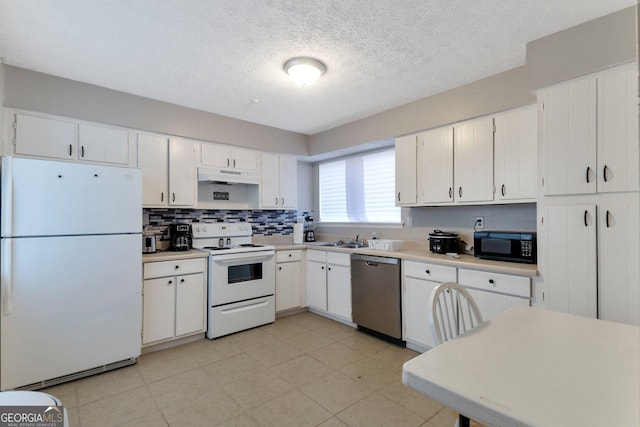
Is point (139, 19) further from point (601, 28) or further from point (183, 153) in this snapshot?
point (601, 28)

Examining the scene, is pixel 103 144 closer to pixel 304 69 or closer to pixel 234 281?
pixel 234 281

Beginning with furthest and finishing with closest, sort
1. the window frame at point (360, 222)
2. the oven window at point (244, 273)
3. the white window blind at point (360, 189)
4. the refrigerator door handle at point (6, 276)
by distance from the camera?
the white window blind at point (360, 189) → the window frame at point (360, 222) → the oven window at point (244, 273) → the refrigerator door handle at point (6, 276)

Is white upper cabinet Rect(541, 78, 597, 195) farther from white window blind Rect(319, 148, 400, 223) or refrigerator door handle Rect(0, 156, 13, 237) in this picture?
refrigerator door handle Rect(0, 156, 13, 237)

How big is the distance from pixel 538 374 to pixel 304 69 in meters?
2.32

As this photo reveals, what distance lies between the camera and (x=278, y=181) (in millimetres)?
4234

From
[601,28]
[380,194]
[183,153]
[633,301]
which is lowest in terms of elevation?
[633,301]

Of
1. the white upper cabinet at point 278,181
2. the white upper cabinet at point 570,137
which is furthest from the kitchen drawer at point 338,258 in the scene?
the white upper cabinet at point 570,137

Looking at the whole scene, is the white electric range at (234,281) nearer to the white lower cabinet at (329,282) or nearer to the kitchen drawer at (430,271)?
the white lower cabinet at (329,282)

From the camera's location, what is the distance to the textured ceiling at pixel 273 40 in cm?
180

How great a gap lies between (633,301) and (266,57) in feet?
9.41

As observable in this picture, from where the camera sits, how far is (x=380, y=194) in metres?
4.00

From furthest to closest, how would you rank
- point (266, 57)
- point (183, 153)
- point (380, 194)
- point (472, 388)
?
point (380, 194)
point (183, 153)
point (266, 57)
point (472, 388)

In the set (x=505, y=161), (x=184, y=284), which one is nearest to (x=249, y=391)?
(x=184, y=284)

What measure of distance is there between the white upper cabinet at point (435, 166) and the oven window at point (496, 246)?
1.81ft
